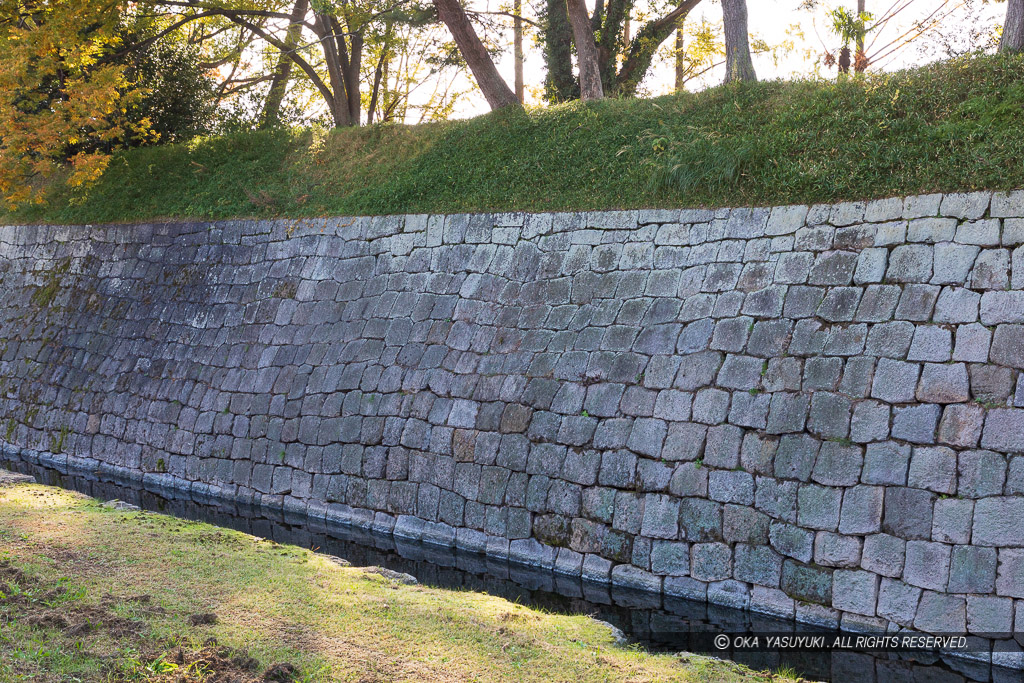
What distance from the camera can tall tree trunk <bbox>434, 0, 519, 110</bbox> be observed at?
1451 cm

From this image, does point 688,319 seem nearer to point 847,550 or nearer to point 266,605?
point 847,550

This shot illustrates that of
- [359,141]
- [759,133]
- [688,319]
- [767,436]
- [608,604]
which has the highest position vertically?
[359,141]

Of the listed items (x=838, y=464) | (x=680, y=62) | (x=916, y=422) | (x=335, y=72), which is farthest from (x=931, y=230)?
(x=680, y=62)

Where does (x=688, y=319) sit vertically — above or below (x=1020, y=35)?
below

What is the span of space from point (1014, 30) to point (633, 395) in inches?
273

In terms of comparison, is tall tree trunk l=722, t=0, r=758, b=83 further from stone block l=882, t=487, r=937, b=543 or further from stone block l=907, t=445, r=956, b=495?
stone block l=882, t=487, r=937, b=543

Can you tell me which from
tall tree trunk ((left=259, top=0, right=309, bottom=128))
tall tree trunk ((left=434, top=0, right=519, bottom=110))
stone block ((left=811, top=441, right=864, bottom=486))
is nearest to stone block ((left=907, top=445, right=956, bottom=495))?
stone block ((left=811, top=441, right=864, bottom=486))

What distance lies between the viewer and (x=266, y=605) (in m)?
5.84

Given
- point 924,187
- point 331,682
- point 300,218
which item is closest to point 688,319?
point 924,187

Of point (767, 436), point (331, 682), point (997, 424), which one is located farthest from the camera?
point (767, 436)

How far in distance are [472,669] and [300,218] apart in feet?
33.0

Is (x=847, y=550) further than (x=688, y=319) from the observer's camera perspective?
Result: No

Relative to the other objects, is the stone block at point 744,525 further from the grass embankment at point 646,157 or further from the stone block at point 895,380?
the grass embankment at point 646,157

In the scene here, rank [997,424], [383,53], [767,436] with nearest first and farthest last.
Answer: [997,424] → [767,436] → [383,53]
